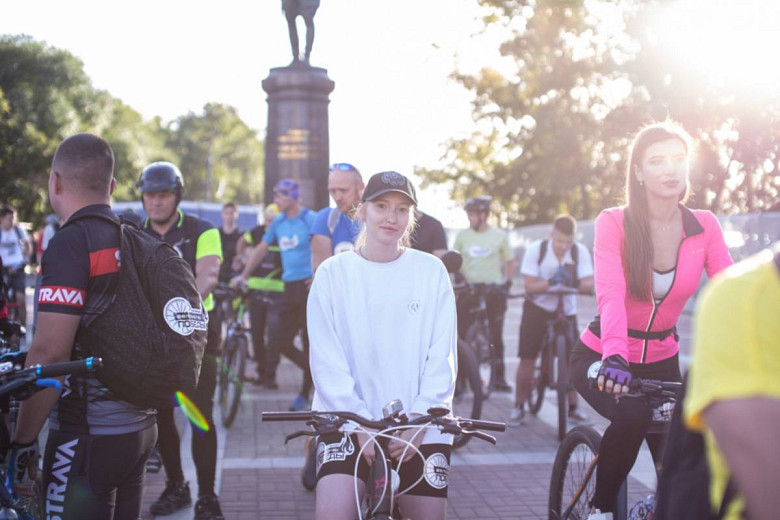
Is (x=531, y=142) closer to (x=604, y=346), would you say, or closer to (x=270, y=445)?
(x=270, y=445)

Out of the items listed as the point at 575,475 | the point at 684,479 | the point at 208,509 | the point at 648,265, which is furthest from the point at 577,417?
the point at 684,479

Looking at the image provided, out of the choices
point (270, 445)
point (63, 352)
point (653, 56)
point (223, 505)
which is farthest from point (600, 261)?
point (653, 56)

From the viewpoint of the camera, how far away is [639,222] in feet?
11.3

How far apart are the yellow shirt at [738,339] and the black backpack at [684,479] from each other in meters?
0.25

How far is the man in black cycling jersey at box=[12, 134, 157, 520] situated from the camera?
9.14 ft

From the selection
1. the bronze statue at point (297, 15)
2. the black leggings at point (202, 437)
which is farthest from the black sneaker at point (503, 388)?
the bronze statue at point (297, 15)

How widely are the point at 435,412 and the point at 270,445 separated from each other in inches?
175

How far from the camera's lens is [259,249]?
28.9ft

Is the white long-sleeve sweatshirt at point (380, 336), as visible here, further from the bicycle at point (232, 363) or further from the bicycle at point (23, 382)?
the bicycle at point (232, 363)

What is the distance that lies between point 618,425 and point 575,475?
26.3 inches

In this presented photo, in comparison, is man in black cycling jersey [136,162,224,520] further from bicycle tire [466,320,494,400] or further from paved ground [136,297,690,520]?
bicycle tire [466,320,494,400]

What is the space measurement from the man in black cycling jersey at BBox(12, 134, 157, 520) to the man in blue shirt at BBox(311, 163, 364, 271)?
289cm

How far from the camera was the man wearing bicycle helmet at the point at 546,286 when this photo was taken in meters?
7.84

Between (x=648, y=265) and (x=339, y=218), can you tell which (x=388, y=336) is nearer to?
(x=648, y=265)
